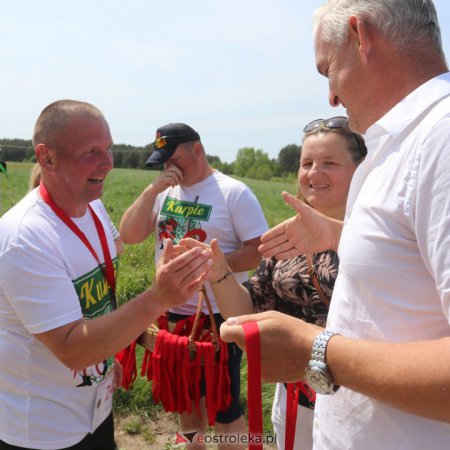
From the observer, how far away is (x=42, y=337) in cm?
187

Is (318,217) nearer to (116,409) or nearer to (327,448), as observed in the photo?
(327,448)

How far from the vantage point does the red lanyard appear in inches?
83.7

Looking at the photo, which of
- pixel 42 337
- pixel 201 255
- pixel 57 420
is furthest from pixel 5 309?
pixel 201 255

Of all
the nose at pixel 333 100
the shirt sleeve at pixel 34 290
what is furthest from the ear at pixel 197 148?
the nose at pixel 333 100

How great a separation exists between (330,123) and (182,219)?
1.44 meters

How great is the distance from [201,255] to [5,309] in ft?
2.91

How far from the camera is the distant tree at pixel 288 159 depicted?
245ft

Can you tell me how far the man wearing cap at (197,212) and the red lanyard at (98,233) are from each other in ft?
3.49

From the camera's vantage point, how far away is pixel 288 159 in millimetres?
77250

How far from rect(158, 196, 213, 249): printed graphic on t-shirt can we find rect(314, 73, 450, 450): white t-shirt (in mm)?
2165

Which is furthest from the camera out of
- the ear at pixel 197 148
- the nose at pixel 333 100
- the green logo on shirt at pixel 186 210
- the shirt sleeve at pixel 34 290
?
the ear at pixel 197 148

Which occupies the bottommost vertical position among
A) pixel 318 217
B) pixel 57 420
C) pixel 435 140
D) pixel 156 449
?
pixel 156 449

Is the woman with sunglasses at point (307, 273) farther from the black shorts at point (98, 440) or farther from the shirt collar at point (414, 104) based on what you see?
the shirt collar at point (414, 104)

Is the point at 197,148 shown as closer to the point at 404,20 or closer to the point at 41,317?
the point at 41,317
